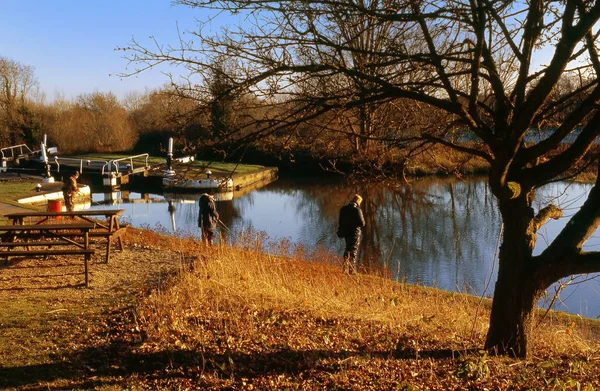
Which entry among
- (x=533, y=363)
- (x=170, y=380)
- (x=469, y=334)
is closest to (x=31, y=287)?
(x=170, y=380)

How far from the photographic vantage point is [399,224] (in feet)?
63.4

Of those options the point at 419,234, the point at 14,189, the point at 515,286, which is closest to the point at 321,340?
the point at 515,286

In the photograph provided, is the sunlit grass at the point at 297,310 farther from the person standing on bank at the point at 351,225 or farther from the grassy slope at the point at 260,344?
the person standing on bank at the point at 351,225

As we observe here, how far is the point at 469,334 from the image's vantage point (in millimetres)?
6512

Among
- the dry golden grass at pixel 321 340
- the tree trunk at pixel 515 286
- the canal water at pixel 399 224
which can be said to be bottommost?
the canal water at pixel 399 224

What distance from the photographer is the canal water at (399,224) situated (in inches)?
500

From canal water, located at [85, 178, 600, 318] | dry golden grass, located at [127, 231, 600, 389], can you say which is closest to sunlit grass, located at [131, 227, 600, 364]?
dry golden grass, located at [127, 231, 600, 389]

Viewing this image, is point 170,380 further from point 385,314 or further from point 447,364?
point 385,314

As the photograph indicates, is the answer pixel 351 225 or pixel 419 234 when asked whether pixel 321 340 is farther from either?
pixel 419 234

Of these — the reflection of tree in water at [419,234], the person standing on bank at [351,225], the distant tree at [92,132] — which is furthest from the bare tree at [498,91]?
the distant tree at [92,132]

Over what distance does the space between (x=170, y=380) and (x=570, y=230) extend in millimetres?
3633

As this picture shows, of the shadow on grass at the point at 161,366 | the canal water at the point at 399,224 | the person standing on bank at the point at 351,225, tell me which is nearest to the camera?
the shadow on grass at the point at 161,366

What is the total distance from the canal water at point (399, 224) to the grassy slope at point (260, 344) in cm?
197

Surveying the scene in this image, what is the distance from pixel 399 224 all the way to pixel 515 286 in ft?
46.7
